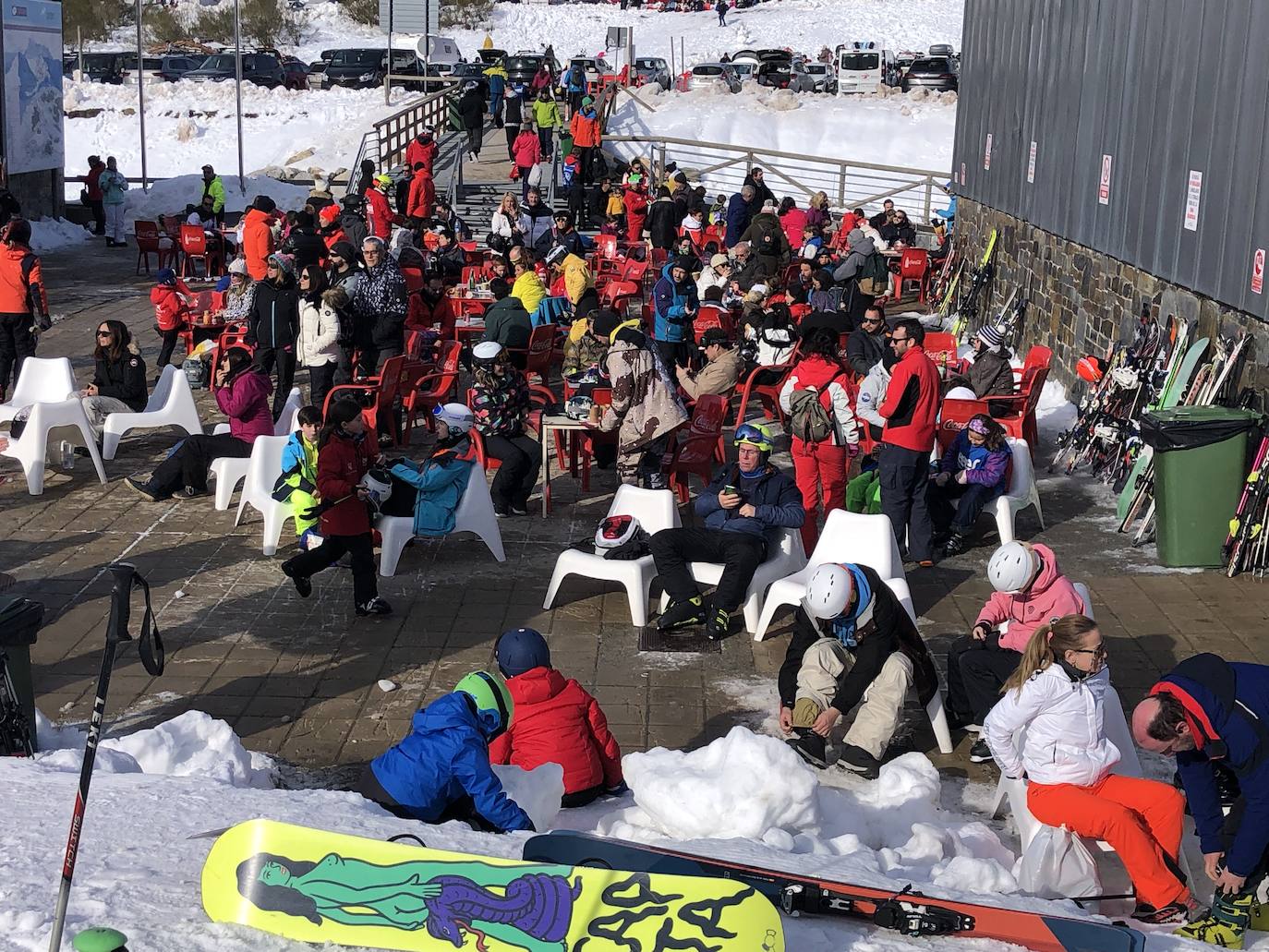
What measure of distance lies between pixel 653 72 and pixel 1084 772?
44225 millimetres

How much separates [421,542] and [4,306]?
5.42m

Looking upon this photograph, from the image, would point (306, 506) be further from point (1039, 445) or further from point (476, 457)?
point (1039, 445)

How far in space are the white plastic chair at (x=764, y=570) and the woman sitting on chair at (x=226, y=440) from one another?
12.1 ft

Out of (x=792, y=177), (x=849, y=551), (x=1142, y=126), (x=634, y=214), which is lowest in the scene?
(x=849, y=551)

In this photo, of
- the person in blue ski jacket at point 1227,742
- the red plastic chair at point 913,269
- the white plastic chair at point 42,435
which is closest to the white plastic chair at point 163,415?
the white plastic chair at point 42,435

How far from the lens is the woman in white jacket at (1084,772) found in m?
5.07

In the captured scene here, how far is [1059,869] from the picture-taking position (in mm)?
5082

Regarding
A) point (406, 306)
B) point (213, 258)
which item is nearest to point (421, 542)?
point (406, 306)

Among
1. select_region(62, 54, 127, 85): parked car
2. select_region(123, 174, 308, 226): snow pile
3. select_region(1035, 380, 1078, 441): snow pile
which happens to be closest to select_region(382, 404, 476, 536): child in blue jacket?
select_region(1035, 380, 1078, 441): snow pile

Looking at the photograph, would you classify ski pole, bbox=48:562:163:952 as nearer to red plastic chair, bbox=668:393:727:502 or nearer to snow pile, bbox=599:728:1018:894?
A: snow pile, bbox=599:728:1018:894

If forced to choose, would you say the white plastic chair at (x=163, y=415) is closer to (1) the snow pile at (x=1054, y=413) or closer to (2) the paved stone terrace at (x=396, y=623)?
(2) the paved stone terrace at (x=396, y=623)

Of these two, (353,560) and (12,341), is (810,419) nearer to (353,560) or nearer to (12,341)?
(353,560)

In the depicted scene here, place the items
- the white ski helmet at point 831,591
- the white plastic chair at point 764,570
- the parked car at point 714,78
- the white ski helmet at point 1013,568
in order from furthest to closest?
the parked car at point 714,78 < the white plastic chair at point 764,570 < the white ski helmet at point 1013,568 < the white ski helmet at point 831,591

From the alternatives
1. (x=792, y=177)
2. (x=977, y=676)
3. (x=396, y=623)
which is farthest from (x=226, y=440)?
(x=792, y=177)
